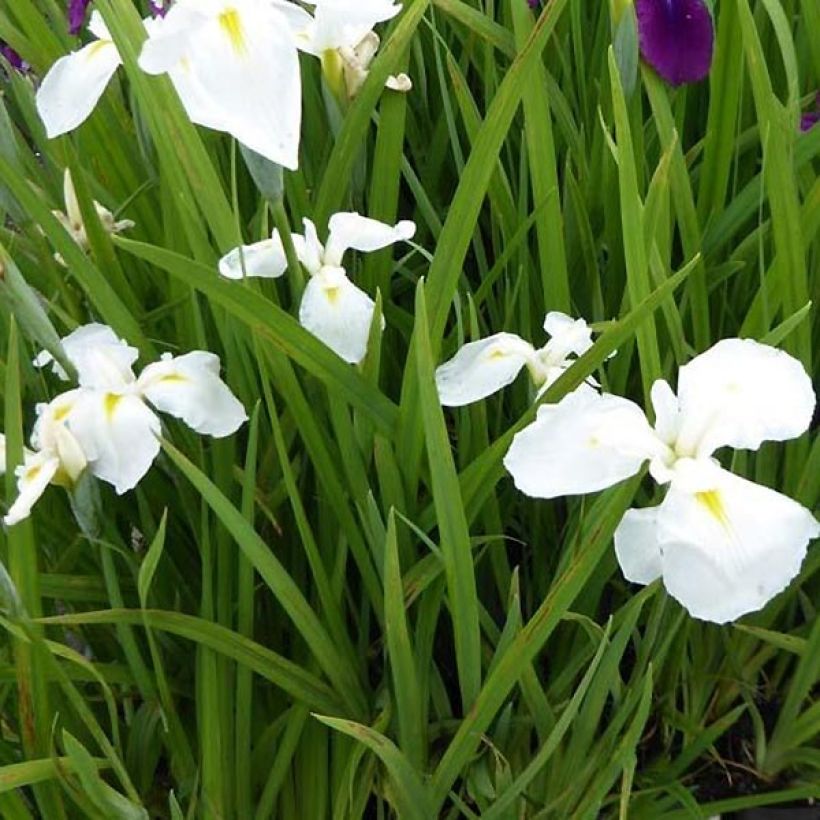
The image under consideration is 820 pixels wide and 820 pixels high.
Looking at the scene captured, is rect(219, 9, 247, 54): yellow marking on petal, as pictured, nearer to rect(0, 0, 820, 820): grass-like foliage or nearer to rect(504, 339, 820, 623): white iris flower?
rect(0, 0, 820, 820): grass-like foliage

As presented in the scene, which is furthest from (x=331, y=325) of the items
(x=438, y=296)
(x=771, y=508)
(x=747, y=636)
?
(x=747, y=636)

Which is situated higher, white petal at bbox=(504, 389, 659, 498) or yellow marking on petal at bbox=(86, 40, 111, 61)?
yellow marking on petal at bbox=(86, 40, 111, 61)

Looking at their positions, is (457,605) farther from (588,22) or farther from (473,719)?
(588,22)

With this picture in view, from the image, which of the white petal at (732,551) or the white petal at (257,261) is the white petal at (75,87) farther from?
the white petal at (732,551)

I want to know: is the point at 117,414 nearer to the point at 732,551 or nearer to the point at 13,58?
the point at 732,551

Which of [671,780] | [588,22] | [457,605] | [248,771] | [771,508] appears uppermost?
[588,22]

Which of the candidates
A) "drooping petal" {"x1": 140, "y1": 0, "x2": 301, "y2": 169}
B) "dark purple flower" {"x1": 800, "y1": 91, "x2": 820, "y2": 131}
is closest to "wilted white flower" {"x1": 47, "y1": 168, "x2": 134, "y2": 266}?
"drooping petal" {"x1": 140, "y1": 0, "x2": 301, "y2": 169}
